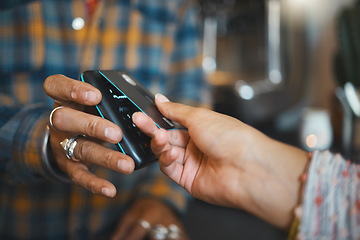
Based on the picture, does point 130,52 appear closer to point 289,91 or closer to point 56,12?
point 56,12

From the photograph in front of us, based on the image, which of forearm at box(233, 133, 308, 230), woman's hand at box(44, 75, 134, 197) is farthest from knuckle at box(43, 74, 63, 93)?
forearm at box(233, 133, 308, 230)

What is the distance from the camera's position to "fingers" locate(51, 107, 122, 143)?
0.67 feet

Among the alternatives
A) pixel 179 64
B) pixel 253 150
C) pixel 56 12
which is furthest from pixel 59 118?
pixel 179 64

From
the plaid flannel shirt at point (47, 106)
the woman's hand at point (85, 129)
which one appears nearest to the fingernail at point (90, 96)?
the woman's hand at point (85, 129)

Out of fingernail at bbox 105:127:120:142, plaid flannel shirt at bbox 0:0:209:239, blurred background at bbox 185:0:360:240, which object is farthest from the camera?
blurred background at bbox 185:0:360:240

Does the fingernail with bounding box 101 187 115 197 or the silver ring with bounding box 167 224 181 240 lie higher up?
the fingernail with bounding box 101 187 115 197

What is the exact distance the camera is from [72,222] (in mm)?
419

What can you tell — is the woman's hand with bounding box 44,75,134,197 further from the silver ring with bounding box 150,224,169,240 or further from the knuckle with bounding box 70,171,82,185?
the silver ring with bounding box 150,224,169,240

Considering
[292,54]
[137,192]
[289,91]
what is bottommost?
[137,192]

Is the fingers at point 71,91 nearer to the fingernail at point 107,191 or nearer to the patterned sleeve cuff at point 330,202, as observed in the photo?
the fingernail at point 107,191

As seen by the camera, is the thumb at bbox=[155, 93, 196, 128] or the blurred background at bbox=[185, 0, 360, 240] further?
the blurred background at bbox=[185, 0, 360, 240]

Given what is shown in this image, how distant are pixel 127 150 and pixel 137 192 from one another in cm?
32

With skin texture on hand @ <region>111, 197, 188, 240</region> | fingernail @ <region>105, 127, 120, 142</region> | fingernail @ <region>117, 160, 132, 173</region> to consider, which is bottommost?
skin texture on hand @ <region>111, 197, 188, 240</region>

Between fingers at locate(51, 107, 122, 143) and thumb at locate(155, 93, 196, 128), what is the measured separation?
52 mm
